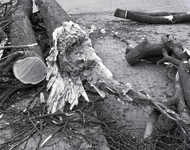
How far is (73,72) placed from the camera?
374 cm

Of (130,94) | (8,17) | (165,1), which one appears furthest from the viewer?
(165,1)

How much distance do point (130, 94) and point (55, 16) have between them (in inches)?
111

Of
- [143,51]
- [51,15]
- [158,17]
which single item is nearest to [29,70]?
[51,15]

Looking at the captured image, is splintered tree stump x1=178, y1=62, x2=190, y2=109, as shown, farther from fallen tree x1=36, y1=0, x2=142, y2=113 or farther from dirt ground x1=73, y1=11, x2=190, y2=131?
fallen tree x1=36, y1=0, x2=142, y2=113

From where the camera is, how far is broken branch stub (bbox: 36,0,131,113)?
11.4 feet

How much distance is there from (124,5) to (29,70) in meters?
7.57

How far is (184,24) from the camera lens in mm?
7840

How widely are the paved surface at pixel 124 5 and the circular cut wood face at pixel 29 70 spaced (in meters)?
6.60

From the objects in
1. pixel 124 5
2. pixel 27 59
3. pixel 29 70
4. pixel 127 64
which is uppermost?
pixel 27 59

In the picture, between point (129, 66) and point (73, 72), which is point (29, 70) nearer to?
point (73, 72)

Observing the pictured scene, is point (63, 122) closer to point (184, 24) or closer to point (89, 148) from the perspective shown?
point (89, 148)

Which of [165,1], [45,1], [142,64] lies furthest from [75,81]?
[165,1]

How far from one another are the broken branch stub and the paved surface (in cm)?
626

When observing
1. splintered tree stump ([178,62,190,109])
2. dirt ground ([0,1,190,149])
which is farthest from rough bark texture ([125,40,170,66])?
splintered tree stump ([178,62,190,109])
